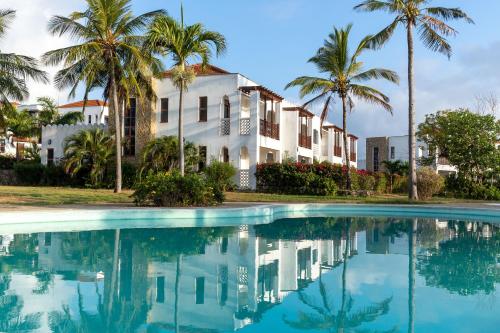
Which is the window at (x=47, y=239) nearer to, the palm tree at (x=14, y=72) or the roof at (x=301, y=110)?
the palm tree at (x=14, y=72)

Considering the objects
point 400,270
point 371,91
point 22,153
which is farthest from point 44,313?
point 22,153

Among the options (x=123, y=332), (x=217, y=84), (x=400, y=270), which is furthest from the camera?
(x=217, y=84)

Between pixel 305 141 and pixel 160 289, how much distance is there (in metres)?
26.7

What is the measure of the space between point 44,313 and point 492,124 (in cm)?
2507

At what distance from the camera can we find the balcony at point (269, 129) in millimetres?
26547

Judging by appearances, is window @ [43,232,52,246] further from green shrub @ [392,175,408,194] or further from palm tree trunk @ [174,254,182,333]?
green shrub @ [392,175,408,194]

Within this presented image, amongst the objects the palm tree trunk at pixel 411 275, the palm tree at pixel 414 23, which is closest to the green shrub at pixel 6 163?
the palm tree at pixel 414 23

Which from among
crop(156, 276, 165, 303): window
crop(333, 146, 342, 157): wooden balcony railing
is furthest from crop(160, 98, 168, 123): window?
crop(156, 276, 165, 303): window

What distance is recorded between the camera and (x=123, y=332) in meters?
4.61

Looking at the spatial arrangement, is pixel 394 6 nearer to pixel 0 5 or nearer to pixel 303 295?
pixel 0 5

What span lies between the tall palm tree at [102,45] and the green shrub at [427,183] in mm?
13434

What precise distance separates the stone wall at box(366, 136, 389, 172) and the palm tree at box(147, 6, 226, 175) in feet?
105

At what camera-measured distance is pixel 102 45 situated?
20828mm

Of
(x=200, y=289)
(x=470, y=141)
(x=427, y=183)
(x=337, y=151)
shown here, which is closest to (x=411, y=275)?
(x=200, y=289)
